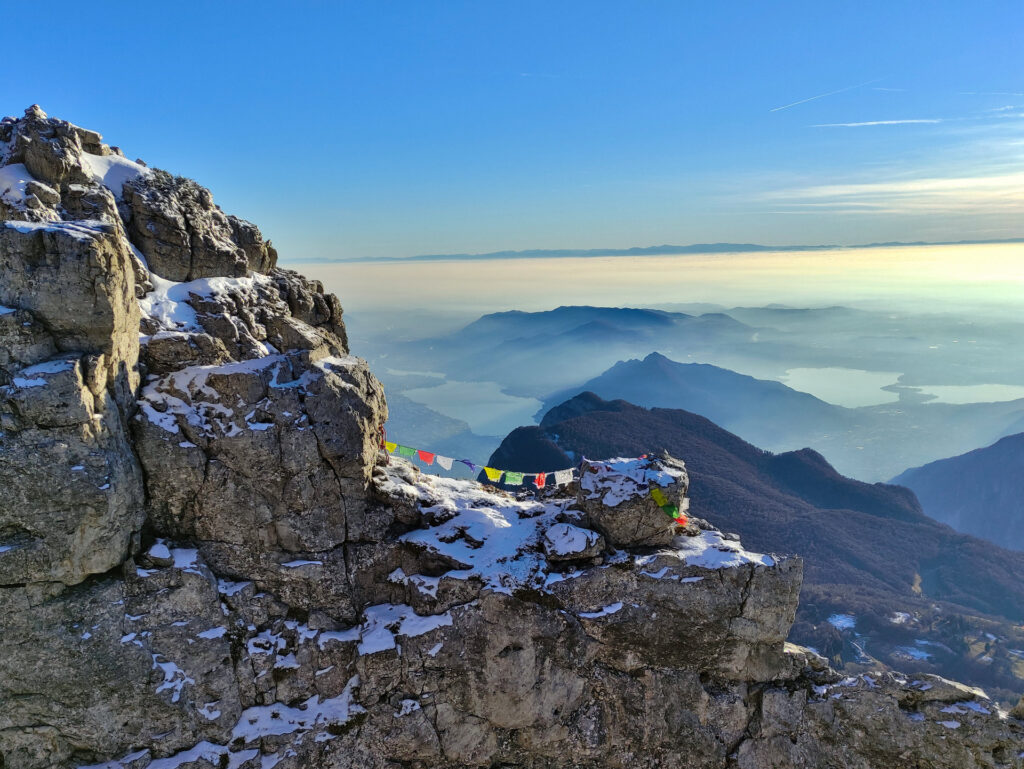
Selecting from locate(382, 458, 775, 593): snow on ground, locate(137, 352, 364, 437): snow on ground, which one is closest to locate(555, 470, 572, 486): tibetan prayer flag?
locate(382, 458, 775, 593): snow on ground

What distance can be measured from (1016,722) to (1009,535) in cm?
22457

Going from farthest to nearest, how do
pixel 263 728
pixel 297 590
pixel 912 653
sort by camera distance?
pixel 912 653
pixel 297 590
pixel 263 728

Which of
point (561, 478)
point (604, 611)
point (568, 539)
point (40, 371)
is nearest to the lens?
point (40, 371)

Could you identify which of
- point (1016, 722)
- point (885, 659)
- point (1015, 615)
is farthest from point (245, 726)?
point (1015, 615)

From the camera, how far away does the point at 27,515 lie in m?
23.9

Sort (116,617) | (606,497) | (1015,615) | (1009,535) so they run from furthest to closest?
(1009,535) < (1015,615) < (606,497) < (116,617)

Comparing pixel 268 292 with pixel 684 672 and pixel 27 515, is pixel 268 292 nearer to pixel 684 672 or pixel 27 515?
pixel 27 515

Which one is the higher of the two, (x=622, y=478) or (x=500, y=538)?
(x=622, y=478)

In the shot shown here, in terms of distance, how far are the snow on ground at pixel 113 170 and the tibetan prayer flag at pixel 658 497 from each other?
111ft

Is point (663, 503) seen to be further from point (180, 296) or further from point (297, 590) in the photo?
point (180, 296)

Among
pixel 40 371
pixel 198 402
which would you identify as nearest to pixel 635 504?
pixel 198 402

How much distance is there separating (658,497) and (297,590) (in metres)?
19.3

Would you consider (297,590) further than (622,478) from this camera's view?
No

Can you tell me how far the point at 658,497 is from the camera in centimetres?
3016
